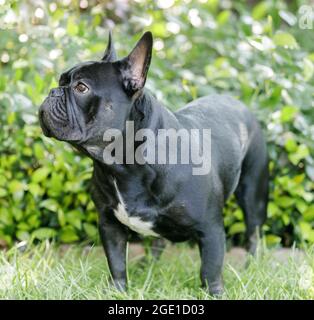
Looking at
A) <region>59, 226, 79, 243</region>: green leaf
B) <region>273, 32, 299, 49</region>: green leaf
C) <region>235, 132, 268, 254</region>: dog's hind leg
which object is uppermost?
<region>273, 32, 299, 49</region>: green leaf

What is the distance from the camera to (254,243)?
4.63 m

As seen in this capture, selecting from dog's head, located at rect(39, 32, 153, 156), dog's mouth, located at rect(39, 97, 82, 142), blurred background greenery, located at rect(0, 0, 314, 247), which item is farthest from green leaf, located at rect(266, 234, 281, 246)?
dog's mouth, located at rect(39, 97, 82, 142)

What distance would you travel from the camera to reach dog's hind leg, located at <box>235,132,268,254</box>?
4.48m

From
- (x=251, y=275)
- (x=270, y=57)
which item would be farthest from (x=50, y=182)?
(x=270, y=57)

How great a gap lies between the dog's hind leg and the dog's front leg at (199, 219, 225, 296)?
0.80 metres

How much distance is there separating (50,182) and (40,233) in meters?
0.36

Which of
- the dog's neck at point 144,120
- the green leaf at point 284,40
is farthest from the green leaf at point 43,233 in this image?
the green leaf at point 284,40

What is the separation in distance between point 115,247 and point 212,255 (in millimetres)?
572

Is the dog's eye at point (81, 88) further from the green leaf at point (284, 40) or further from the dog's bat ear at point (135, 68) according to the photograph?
the green leaf at point (284, 40)

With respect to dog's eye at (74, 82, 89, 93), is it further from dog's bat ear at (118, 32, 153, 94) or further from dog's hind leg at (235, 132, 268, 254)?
dog's hind leg at (235, 132, 268, 254)

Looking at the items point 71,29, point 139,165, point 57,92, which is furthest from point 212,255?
point 71,29

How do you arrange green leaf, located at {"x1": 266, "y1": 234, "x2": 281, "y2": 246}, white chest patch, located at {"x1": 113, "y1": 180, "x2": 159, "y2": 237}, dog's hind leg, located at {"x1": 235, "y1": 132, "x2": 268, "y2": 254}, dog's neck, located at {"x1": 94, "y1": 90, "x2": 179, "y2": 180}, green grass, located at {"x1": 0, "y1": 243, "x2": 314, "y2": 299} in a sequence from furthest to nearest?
green leaf, located at {"x1": 266, "y1": 234, "x2": 281, "y2": 246}, dog's hind leg, located at {"x1": 235, "y1": 132, "x2": 268, "y2": 254}, green grass, located at {"x1": 0, "y1": 243, "x2": 314, "y2": 299}, white chest patch, located at {"x1": 113, "y1": 180, "x2": 159, "y2": 237}, dog's neck, located at {"x1": 94, "y1": 90, "x2": 179, "y2": 180}
